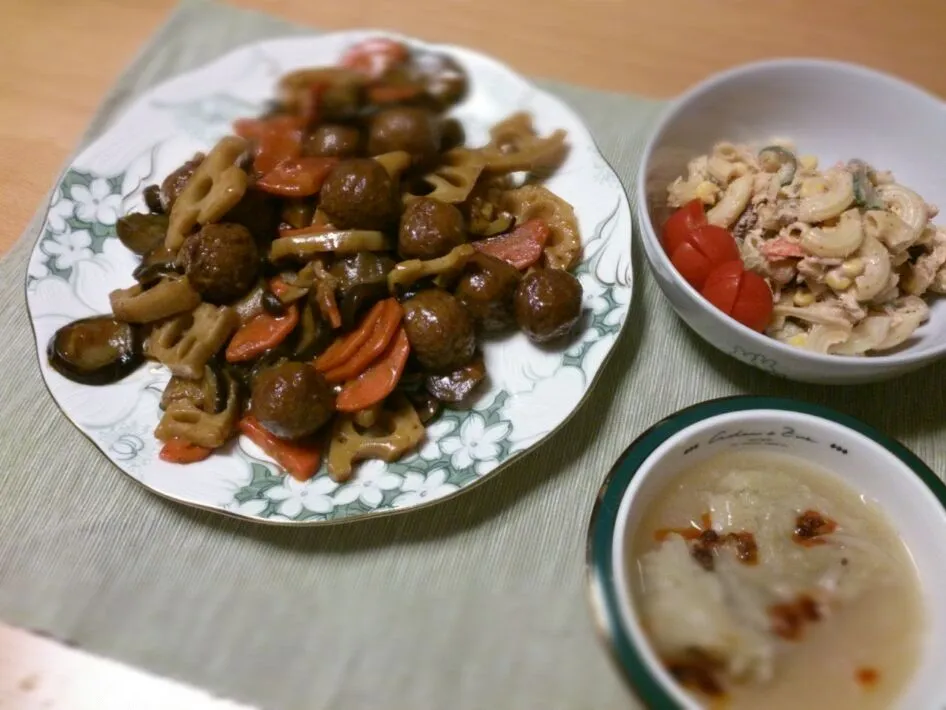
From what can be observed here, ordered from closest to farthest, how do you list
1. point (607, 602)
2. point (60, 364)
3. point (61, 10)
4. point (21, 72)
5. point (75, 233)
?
point (607, 602)
point (60, 364)
point (75, 233)
point (21, 72)
point (61, 10)

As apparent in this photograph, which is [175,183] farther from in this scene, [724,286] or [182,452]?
[724,286]

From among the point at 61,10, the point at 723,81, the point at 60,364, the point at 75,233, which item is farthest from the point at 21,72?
the point at 723,81

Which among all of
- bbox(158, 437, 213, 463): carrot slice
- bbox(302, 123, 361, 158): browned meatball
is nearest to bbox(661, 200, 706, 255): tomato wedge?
bbox(302, 123, 361, 158): browned meatball

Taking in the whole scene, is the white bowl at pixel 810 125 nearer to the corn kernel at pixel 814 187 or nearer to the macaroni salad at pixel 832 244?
the macaroni salad at pixel 832 244

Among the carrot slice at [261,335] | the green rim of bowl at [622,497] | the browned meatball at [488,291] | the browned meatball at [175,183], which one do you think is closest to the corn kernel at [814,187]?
the green rim of bowl at [622,497]

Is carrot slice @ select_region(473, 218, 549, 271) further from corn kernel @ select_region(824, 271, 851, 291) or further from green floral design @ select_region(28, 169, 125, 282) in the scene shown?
green floral design @ select_region(28, 169, 125, 282)

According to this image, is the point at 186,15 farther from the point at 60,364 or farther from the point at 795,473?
the point at 795,473

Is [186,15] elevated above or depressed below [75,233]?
above

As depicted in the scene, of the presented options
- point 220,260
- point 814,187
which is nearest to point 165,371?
point 220,260
